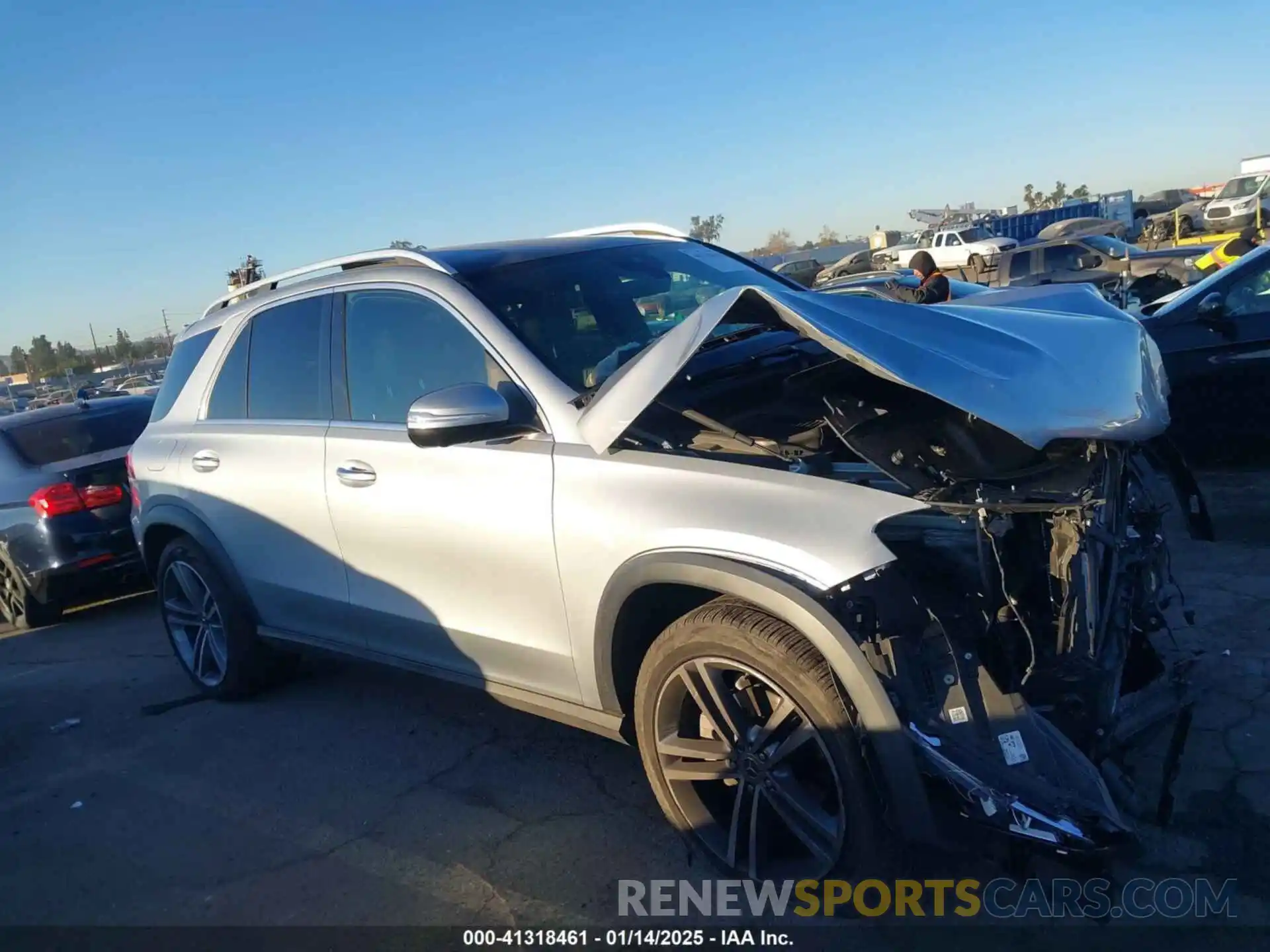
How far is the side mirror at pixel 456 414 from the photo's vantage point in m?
3.06

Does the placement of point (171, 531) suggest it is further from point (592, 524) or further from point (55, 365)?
point (55, 365)

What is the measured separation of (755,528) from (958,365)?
29.4 inches

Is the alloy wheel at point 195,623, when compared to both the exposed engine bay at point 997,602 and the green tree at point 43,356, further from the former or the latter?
the green tree at point 43,356

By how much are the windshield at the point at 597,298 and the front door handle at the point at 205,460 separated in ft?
5.84

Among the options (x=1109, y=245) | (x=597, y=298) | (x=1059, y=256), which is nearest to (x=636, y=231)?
(x=597, y=298)

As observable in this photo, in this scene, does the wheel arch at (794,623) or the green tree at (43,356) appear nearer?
the wheel arch at (794,623)

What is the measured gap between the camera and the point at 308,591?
4293 millimetres

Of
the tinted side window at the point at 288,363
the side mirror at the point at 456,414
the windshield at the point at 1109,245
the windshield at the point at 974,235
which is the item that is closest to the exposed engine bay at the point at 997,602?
the side mirror at the point at 456,414

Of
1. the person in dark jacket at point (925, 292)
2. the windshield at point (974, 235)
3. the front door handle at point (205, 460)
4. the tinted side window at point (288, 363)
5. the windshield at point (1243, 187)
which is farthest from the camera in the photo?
the windshield at point (974, 235)

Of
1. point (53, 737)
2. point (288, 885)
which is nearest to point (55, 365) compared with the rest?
point (53, 737)

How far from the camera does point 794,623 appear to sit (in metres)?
2.58

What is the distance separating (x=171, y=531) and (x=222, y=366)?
3.17 ft

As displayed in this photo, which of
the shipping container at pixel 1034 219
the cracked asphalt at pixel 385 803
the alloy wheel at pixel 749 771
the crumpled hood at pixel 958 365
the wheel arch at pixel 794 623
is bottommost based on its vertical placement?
the cracked asphalt at pixel 385 803

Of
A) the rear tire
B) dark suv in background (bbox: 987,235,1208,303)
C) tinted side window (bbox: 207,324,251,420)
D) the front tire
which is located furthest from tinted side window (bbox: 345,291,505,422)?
dark suv in background (bbox: 987,235,1208,303)
